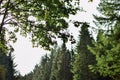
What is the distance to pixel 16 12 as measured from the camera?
56.5ft

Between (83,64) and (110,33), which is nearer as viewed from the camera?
(110,33)

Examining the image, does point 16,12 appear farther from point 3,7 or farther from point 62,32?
point 62,32

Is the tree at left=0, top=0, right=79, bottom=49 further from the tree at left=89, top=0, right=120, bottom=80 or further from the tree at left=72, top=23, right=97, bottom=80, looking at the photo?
the tree at left=72, top=23, right=97, bottom=80

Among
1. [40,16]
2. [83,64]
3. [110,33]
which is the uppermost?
[40,16]

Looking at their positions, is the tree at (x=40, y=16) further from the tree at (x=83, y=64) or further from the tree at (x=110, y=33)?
the tree at (x=83, y=64)

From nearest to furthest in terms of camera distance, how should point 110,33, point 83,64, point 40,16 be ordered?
point 40,16, point 110,33, point 83,64

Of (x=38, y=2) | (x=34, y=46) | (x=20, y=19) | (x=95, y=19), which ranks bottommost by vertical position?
(x=95, y=19)

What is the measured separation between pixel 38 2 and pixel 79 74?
4719cm

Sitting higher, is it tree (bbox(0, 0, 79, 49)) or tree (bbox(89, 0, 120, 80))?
tree (bbox(0, 0, 79, 49))

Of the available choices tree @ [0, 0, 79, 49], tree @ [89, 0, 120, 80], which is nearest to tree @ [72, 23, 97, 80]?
tree @ [89, 0, 120, 80]

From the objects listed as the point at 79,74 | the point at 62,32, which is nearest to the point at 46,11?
the point at 62,32

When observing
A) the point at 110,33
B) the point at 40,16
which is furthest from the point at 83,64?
the point at 40,16

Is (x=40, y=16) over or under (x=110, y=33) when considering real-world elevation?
over

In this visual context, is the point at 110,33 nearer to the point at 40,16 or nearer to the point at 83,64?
the point at 40,16
